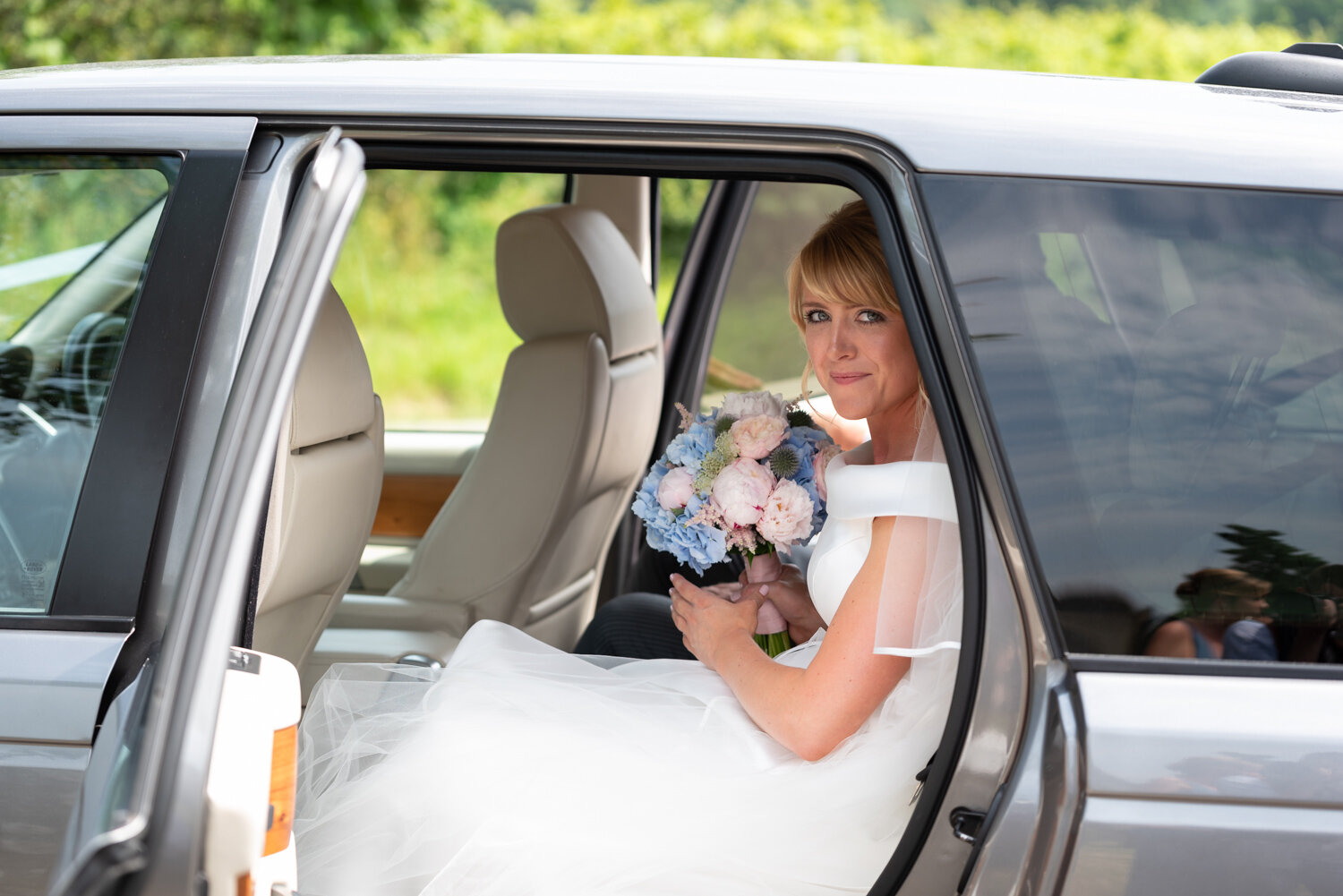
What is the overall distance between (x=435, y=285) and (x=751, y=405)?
8466 millimetres

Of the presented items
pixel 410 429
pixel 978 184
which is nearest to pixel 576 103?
pixel 978 184

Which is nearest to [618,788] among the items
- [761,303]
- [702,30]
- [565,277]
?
[565,277]

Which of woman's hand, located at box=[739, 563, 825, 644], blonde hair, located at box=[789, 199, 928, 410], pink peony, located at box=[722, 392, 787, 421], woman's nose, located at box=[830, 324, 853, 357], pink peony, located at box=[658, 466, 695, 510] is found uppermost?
blonde hair, located at box=[789, 199, 928, 410]

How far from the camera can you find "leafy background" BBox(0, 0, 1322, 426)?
348 inches

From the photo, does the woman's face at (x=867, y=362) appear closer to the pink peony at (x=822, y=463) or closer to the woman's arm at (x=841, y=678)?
the pink peony at (x=822, y=463)

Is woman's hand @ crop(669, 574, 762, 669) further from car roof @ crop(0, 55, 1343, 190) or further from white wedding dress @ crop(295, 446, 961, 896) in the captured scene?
car roof @ crop(0, 55, 1343, 190)

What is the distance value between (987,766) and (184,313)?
1083 millimetres

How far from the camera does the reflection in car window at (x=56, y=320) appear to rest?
137 cm

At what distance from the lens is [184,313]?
1.35 meters

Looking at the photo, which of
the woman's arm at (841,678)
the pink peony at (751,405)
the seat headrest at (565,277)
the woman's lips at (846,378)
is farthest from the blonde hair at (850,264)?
the seat headrest at (565,277)

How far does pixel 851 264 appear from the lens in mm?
1793

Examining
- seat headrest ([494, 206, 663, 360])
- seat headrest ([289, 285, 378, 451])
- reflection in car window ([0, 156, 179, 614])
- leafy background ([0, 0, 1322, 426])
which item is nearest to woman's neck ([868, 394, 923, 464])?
seat headrest ([289, 285, 378, 451])

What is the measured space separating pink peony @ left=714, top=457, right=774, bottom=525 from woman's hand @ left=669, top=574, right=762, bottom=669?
0.14 m

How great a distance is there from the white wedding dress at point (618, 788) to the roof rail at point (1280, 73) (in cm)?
83
